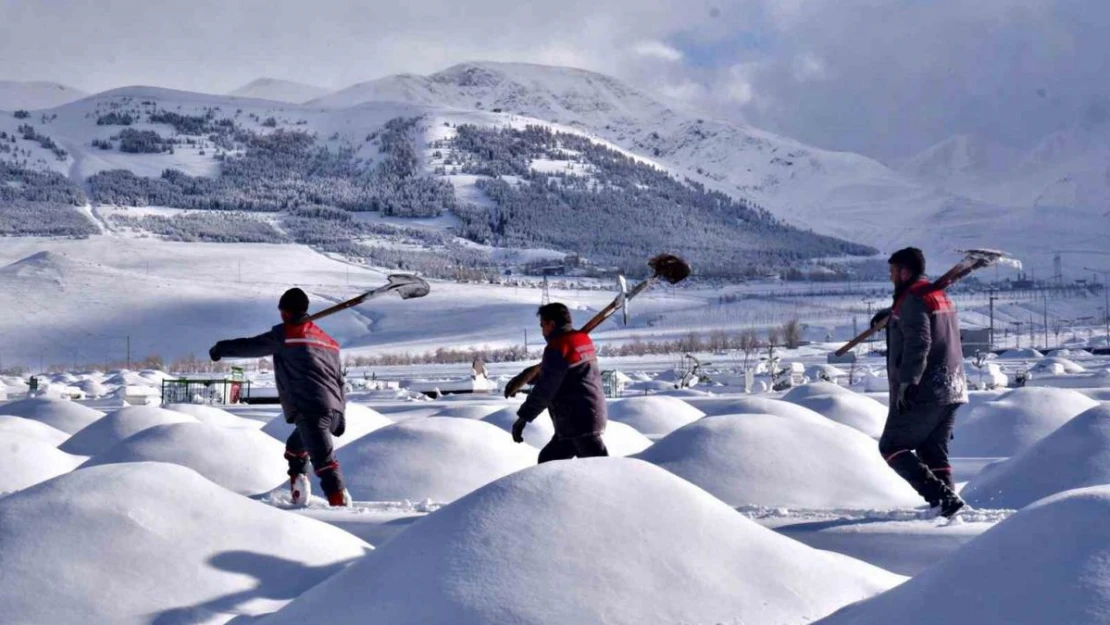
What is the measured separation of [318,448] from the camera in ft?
30.8

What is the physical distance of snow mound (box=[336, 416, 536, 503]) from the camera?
11.2 metres

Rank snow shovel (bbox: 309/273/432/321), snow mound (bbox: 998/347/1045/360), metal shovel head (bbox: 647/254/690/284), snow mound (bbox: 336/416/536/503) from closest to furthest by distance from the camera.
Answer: metal shovel head (bbox: 647/254/690/284) → snow shovel (bbox: 309/273/432/321) → snow mound (bbox: 336/416/536/503) → snow mound (bbox: 998/347/1045/360)

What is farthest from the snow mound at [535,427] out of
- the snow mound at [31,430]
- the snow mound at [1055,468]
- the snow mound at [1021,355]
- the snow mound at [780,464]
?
the snow mound at [1021,355]

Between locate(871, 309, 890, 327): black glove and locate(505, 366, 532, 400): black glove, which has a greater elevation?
locate(871, 309, 890, 327): black glove

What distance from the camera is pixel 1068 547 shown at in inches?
183

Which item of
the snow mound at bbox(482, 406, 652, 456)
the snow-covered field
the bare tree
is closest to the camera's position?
the snow-covered field

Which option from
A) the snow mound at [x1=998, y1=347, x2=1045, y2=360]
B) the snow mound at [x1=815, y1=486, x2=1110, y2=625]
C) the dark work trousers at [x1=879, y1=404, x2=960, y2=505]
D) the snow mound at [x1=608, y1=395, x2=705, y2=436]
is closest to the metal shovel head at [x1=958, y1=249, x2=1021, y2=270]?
the dark work trousers at [x1=879, y1=404, x2=960, y2=505]

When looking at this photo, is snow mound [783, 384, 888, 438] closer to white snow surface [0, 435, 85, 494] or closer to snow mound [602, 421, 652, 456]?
snow mound [602, 421, 652, 456]

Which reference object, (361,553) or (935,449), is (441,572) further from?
(935,449)

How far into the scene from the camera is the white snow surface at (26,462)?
11844mm

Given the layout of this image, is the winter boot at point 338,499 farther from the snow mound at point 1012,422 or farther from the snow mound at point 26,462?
the snow mound at point 1012,422

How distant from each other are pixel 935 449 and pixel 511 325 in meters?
114

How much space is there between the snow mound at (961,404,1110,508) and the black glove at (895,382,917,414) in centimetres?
282

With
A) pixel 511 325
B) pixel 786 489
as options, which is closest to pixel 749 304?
pixel 511 325
